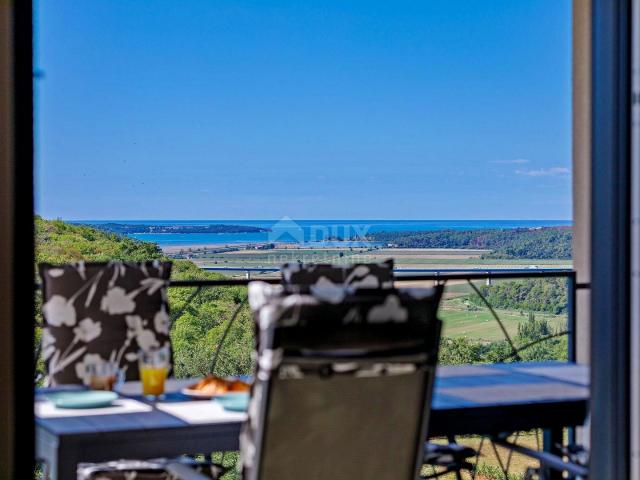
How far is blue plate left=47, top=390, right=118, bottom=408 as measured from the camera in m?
2.06

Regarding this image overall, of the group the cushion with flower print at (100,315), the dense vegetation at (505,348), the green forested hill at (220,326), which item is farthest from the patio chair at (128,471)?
the dense vegetation at (505,348)

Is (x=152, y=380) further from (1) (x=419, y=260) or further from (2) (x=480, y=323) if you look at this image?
(1) (x=419, y=260)

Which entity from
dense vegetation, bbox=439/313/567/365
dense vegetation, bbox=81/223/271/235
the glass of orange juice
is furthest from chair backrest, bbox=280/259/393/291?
dense vegetation, bbox=81/223/271/235

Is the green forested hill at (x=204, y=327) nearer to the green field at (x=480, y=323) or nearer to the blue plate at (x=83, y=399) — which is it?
the green field at (x=480, y=323)

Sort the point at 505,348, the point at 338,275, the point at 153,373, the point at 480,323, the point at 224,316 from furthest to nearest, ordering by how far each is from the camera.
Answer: the point at 480,323, the point at 505,348, the point at 224,316, the point at 338,275, the point at 153,373

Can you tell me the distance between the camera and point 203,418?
1926 mm

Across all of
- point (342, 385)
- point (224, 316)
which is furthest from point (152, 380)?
point (224, 316)

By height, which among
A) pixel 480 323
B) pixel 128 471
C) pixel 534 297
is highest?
pixel 128 471

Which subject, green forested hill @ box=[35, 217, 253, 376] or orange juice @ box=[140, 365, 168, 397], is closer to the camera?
orange juice @ box=[140, 365, 168, 397]

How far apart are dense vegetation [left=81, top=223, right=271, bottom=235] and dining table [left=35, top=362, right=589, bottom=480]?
21.1m

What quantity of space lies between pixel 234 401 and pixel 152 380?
1.13 ft

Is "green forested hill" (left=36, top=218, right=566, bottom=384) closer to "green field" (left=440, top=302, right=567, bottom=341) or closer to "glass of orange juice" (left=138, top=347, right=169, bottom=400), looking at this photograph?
"green field" (left=440, top=302, right=567, bottom=341)

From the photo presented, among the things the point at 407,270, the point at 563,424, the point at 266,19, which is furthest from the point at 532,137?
the point at 563,424

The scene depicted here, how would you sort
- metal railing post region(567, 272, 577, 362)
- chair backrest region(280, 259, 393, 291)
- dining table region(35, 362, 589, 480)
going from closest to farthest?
1. dining table region(35, 362, 589, 480)
2. chair backrest region(280, 259, 393, 291)
3. metal railing post region(567, 272, 577, 362)
